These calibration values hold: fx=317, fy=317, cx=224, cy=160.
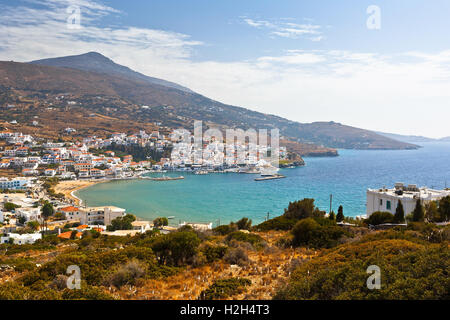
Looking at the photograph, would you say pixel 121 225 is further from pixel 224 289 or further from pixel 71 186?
pixel 71 186

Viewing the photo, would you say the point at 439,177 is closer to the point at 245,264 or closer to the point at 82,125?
the point at 245,264

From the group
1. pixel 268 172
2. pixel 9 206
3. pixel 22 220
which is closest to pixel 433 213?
pixel 22 220

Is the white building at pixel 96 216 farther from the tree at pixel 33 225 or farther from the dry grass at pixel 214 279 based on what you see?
the dry grass at pixel 214 279

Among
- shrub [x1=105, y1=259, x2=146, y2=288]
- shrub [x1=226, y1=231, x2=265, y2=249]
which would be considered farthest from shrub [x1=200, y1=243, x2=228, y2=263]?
shrub [x1=105, y1=259, x2=146, y2=288]

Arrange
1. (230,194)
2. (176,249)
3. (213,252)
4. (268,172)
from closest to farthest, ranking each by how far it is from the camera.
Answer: (176,249) → (213,252) → (230,194) → (268,172)

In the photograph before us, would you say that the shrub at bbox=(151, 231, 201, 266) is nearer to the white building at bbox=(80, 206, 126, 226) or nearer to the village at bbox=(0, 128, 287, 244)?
the village at bbox=(0, 128, 287, 244)
